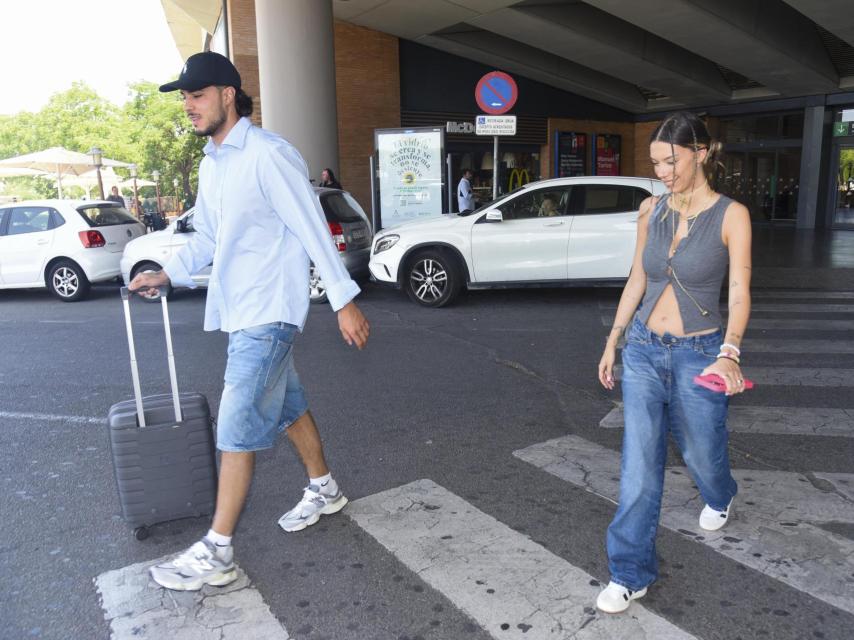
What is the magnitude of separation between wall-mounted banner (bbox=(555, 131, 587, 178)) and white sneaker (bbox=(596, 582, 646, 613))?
74.2 feet

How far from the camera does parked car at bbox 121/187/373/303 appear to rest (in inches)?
Answer: 396

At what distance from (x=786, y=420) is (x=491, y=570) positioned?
2.91m

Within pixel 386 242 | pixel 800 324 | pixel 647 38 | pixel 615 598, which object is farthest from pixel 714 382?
pixel 647 38

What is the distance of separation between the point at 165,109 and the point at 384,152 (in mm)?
34161

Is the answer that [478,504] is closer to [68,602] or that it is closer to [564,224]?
[68,602]

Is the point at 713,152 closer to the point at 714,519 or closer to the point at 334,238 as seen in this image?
the point at 714,519

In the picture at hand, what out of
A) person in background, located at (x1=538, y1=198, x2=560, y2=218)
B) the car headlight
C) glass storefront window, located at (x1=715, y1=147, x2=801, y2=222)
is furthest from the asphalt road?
glass storefront window, located at (x1=715, y1=147, x2=801, y2=222)

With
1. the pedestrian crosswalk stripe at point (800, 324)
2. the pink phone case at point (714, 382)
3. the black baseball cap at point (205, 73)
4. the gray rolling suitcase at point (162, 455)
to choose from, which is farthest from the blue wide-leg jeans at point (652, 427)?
the pedestrian crosswalk stripe at point (800, 324)

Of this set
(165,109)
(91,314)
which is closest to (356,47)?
(91,314)

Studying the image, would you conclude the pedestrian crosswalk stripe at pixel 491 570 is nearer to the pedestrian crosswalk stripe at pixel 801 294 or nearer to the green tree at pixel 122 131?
the pedestrian crosswalk stripe at pixel 801 294

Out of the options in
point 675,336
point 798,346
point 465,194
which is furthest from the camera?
point 465,194

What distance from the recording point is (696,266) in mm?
2752

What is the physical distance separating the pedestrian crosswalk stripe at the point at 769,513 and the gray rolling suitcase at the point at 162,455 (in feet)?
6.27

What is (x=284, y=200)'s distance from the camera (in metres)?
2.87
